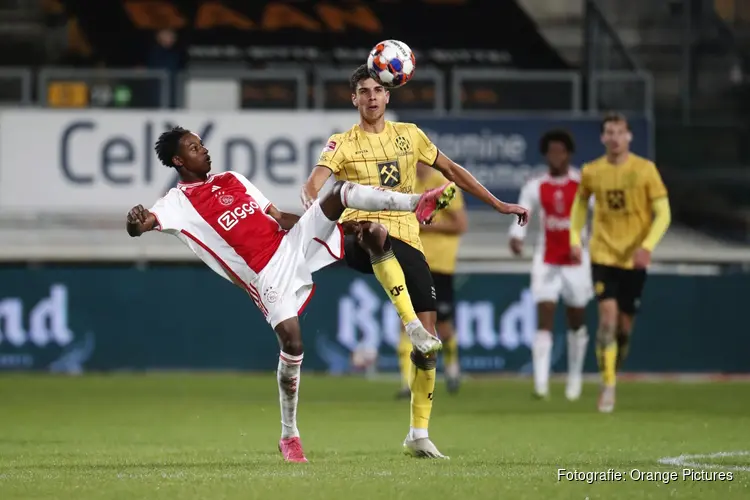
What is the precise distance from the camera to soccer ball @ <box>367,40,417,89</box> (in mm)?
8438

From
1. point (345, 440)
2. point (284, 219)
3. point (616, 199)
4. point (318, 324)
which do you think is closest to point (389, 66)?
point (284, 219)

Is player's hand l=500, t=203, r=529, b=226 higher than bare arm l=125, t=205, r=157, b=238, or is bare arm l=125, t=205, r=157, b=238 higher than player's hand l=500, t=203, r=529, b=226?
player's hand l=500, t=203, r=529, b=226

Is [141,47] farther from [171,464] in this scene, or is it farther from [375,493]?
[375,493]

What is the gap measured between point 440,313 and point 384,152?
630 cm

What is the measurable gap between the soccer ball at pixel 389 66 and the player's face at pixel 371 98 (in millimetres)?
53

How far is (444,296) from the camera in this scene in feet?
48.3

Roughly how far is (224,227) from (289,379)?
36.1 inches

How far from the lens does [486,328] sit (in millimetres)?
17906

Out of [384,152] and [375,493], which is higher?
[384,152]

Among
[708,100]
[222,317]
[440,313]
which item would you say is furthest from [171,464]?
[708,100]

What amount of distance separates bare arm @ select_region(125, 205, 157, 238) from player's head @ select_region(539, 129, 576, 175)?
265 inches

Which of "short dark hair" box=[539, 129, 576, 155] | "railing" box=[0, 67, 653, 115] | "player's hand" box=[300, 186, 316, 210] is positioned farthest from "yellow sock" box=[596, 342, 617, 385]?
"railing" box=[0, 67, 653, 115]

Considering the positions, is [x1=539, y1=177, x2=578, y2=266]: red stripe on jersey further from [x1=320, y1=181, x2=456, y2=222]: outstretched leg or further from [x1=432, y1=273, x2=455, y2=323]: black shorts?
[x1=320, y1=181, x2=456, y2=222]: outstretched leg

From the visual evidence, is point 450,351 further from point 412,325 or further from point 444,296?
point 412,325
